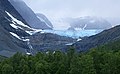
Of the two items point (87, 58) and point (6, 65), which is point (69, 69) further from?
point (6, 65)

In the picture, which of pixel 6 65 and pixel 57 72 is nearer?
pixel 57 72

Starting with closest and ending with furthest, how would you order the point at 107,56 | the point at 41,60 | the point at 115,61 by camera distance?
1. the point at 115,61
2. the point at 107,56
3. the point at 41,60

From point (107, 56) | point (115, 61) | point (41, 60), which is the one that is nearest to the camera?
point (115, 61)

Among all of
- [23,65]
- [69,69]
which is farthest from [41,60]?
[69,69]

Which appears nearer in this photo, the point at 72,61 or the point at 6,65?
the point at 72,61

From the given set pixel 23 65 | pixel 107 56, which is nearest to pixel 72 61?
pixel 107 56

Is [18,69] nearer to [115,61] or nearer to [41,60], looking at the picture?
[41,60]
